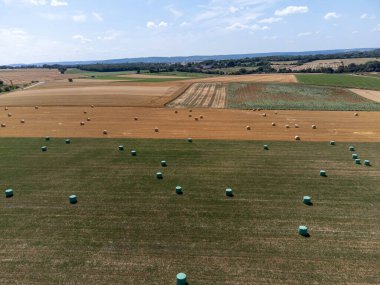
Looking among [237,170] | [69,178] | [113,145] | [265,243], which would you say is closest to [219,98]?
[113,145]

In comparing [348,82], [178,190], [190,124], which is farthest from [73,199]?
[348,82]

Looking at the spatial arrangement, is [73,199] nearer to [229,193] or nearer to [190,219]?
[190,219]

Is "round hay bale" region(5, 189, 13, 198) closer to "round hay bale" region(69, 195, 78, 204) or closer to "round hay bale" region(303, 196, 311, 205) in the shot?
"round hay bale" region(69, 195, 78, 204)

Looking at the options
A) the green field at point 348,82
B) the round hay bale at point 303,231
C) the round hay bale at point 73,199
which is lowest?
the round hay bale at point 303,231

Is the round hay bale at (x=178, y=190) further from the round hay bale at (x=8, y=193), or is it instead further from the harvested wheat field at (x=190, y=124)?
the harvested wheat field at (x=190, y=124)

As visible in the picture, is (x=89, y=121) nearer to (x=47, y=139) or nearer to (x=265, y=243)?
(x=47, y=139)

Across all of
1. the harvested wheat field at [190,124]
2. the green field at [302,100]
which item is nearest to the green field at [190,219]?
the harvested wheat field at [190,124]

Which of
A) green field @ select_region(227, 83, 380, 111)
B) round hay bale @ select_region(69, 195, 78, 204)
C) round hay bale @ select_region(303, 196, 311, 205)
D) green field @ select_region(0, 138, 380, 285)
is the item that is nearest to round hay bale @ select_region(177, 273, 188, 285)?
green field @ select_region(0, 138, 380, 285)
